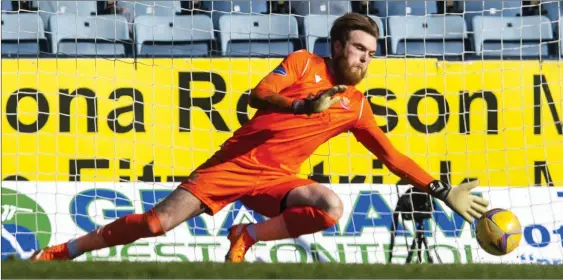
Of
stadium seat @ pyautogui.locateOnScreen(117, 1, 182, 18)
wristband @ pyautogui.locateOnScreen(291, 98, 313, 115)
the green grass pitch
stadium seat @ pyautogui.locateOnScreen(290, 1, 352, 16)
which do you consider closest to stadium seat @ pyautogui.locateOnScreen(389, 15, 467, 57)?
stadium seat @ pyautogui.locateOnScreen(290, 1, 352, 16)

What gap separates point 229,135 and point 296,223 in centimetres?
239

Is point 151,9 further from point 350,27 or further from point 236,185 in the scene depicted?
point 236,185

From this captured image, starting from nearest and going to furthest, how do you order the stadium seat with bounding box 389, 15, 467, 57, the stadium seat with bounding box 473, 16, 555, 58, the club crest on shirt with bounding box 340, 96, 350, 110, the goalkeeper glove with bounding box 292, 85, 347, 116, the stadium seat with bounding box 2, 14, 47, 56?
the goalkeeper glove with bounding box 292, 85, 347, 116, the club crest on shirt with bounding box 340, 96, 350, 110, the stadium seat with bounding box 2, 14, 47, 56, the stadium seat with bounding box 473, 16, 555, 58, the stadium seat with bounding box 389, 15, 467, 57

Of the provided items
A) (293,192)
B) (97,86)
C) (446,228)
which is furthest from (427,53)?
(293,192)

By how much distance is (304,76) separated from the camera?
571cm

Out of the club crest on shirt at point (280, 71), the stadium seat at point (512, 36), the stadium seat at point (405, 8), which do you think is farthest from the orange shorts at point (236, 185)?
the stadium seat at point (405, 8)

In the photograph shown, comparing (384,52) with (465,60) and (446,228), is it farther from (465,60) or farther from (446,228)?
(446,228)

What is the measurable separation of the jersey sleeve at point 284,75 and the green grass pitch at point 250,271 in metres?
0.83

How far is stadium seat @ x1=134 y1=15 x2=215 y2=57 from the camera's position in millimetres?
8039

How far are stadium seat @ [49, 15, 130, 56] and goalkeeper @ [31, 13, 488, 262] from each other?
254 cm

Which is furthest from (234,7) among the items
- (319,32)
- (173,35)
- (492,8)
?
(492,8)

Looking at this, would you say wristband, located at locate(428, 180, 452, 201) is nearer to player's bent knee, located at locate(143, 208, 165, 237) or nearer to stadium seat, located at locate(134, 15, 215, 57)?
player's bent knee, located at locate(143, 208, 165, 237)

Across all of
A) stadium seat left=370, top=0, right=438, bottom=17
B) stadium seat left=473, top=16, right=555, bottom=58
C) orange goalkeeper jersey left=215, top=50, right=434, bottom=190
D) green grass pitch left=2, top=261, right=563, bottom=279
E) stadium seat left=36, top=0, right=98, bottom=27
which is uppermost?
stadium seat left=36, top=0, right=98, bottom=27

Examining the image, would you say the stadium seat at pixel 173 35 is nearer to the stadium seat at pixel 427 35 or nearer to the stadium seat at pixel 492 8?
the stadium seat at pixel 427 35
